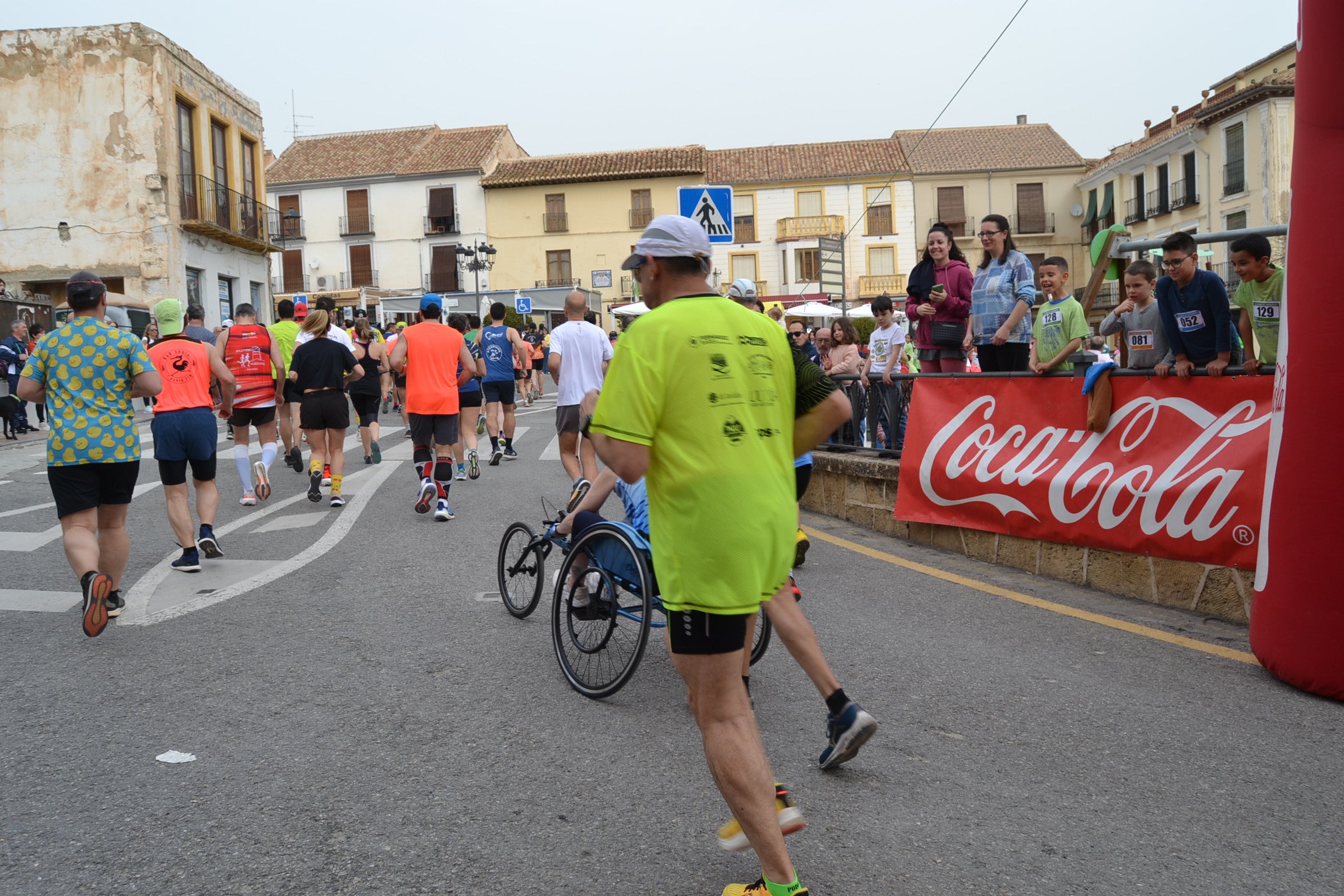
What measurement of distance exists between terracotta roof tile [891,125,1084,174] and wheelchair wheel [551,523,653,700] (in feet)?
171

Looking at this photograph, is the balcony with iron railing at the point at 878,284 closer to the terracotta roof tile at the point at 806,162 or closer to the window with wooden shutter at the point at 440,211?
the terracotta roof tile at the point at 806,162

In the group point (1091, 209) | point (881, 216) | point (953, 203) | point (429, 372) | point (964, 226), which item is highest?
point (953, 203)

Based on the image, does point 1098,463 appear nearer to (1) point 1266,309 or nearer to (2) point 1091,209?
(1) point 1266,309

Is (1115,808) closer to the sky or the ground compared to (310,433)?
closer to the ground

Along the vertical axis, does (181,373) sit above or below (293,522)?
above

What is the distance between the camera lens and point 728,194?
1211cm

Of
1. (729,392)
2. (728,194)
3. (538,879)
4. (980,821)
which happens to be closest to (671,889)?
(538,879)

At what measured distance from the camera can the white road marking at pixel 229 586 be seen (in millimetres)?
5957

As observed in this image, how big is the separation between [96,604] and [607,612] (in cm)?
253

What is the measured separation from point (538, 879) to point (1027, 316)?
768 cm

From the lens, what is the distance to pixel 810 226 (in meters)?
53.0

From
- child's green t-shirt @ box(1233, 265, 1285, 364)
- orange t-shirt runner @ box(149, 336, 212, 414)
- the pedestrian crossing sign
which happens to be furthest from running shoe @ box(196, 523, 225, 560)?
child's green t-shirt @ box(1233, 265, 1285, 364)

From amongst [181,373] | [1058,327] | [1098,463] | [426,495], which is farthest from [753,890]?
[426,495]

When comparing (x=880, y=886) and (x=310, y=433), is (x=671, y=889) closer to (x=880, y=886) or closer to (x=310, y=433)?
(x=880, y=886)
